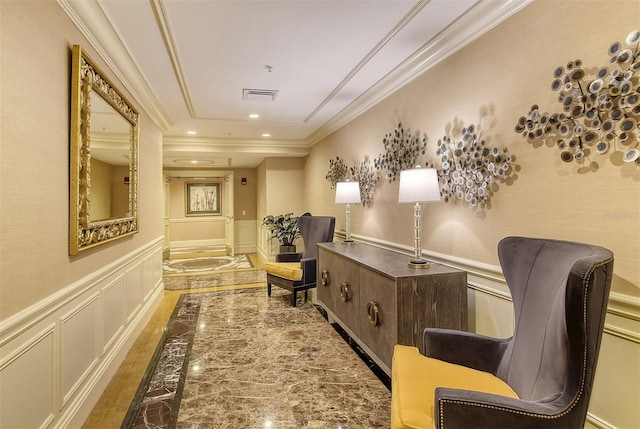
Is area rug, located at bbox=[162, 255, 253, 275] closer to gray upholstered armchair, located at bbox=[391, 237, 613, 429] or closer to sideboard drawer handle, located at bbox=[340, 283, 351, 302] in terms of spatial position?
sideboard drawer handle, located at bbox=[340, 283, 351, 302]

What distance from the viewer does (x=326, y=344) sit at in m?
2.98

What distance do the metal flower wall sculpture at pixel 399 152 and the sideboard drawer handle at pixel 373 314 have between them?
1283 millimetres

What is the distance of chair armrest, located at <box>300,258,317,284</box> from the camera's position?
4.10 m

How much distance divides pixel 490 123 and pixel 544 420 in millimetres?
1630

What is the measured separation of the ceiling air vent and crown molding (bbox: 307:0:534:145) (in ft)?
3.17

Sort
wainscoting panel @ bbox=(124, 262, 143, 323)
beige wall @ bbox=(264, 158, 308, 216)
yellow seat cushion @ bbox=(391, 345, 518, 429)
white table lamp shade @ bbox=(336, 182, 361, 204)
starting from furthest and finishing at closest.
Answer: beige wall @ bbox=(264, 158, 308, 216)
white table lamp shade @ bbox=(336, 182, 361, 204)
wainscoting panel @ bbox=(124, 262, 143, 323)
yellow seat cushion @ bbox=(391, 345, 518, 429)

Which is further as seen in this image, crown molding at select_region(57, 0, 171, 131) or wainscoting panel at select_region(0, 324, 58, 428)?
crown molding at select_region(57, 0, 171, 131)

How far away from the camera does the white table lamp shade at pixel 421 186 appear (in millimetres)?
2246

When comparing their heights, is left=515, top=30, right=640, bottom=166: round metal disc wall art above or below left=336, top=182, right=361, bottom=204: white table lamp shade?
above

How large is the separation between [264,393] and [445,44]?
2797mm

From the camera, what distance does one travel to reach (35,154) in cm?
152

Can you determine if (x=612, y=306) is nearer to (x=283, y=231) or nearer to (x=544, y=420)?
(x=544, y=420)

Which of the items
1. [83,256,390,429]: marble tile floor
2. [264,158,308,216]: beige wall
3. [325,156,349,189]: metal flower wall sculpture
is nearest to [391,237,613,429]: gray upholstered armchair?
[83,256,390,429]: marble tile floor

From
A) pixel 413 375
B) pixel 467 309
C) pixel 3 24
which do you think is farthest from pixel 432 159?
pixel 3 24
